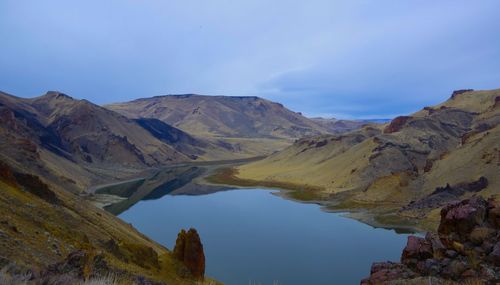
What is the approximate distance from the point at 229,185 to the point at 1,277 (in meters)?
101

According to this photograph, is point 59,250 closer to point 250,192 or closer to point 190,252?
point 190,252

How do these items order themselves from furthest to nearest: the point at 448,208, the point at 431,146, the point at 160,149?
the point at 160,149 < the point at 431,146 < the point at 448,208

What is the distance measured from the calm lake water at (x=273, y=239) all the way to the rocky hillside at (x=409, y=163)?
9.21m

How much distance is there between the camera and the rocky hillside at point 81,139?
107 metres

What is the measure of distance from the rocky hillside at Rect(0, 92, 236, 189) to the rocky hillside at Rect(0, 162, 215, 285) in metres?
58.2

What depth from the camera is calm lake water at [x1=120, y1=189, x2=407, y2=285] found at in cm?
3691

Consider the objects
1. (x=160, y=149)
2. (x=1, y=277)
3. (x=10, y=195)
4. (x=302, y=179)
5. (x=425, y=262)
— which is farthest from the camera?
(x=160, y=149)

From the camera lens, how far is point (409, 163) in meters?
89.3

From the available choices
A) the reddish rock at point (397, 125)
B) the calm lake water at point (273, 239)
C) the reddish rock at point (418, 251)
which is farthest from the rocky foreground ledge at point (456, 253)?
the reddish rock at point (397, 125)

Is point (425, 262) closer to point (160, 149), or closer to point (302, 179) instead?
point (302, 179)

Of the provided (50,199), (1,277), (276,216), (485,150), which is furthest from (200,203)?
(1,277)

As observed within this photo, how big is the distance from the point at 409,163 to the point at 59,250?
271ft

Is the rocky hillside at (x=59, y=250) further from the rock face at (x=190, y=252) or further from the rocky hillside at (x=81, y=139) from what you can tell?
the rocky hillside at (x=81, y=139)

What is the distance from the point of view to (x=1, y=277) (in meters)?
7.74
